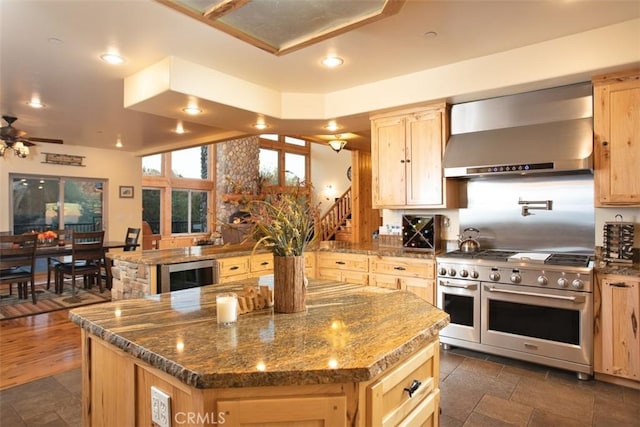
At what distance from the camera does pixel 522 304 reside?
9.91ft

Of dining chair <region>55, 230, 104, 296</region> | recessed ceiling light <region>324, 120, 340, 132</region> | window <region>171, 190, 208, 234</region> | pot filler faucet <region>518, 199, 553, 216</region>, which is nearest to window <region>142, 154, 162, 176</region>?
window <region>171, 190, 208, 234</region>

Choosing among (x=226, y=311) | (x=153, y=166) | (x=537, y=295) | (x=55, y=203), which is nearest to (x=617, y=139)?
(x=537, y=295)

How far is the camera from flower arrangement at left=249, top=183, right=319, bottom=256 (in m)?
1.53

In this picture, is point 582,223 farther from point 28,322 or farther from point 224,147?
point 224,147

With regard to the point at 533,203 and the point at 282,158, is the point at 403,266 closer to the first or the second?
the point at 533,203

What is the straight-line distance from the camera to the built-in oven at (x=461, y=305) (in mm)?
3246

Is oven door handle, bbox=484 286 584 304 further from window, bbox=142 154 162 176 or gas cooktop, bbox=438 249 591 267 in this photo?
window, bbox=142 154 162 176

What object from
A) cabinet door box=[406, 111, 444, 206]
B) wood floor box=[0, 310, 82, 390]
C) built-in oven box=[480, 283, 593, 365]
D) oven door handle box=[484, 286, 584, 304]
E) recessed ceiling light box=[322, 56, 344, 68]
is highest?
recessed ceiling light box=[322, 56, 344, 68]

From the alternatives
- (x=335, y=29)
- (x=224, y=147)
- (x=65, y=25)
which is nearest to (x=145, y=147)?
(x=224, y=147)

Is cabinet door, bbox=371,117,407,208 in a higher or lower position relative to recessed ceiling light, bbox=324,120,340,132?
lower

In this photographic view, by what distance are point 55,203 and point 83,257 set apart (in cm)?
264

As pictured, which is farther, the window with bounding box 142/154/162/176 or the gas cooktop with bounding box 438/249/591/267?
the window with bounding box 142/154/162/176

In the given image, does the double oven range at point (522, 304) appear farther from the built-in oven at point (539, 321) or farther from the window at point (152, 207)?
the window at point (152, 207)

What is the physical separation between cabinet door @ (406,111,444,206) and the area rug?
186 inches
